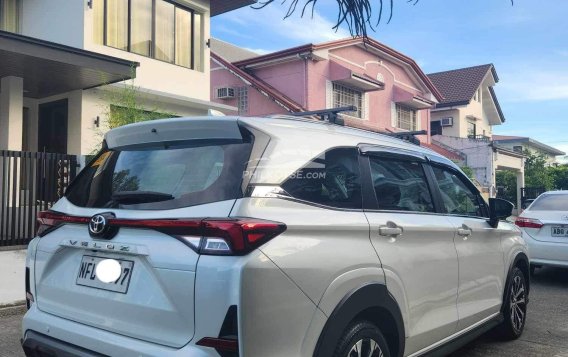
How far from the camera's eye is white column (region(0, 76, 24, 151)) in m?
11.2

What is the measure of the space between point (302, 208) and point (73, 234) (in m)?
1.26

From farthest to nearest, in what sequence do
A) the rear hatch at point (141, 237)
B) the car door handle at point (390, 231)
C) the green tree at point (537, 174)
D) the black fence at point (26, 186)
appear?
1. the green tree at point (537, 174)
2. the black fence at point (26, 186)
3. the car door handle at point (390, 231)
4. the rear hatch at point (141, 237)

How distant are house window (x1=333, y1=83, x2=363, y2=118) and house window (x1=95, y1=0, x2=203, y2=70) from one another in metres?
7.28

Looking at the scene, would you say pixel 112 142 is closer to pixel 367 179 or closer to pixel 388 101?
pixel 367 179

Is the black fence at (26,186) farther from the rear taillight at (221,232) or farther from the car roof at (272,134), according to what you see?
the rear taillight at (221,232)

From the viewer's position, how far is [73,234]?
9.25 feet

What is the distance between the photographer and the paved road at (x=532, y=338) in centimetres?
455

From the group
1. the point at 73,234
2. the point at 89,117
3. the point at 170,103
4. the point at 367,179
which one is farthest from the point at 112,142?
the point at 170,103

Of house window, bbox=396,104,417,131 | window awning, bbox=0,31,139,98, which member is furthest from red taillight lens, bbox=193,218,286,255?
house window, bbox=396,104,417,131

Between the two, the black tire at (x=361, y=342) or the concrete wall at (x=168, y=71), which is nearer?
the black tire at (x=361, y=342)

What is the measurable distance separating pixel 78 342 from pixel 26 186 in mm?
7656

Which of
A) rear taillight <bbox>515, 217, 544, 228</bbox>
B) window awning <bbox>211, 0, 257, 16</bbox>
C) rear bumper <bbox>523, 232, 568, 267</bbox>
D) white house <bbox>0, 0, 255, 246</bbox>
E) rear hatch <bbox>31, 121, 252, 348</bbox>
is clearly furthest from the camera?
window awning <bbox>211, 0, 257, 16</bbox>

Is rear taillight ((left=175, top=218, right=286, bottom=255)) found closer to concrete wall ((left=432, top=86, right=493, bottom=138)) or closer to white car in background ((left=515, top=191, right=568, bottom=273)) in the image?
white car in background ((left=515, top=191, right=568, bottom=273))

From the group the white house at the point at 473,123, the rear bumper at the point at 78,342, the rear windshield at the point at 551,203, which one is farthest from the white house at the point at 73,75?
the white house at the point at 473,123
